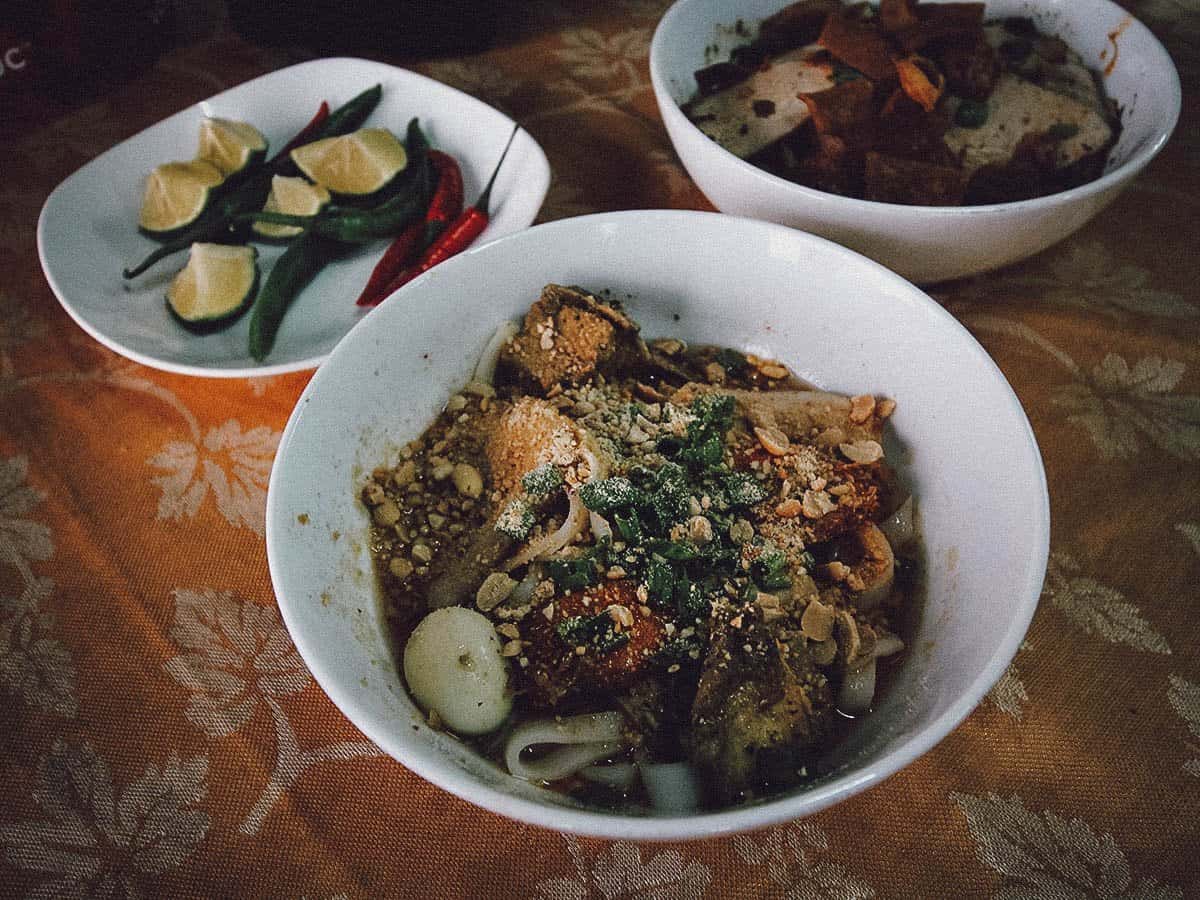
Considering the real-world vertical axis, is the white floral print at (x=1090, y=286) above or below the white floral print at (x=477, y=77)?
below

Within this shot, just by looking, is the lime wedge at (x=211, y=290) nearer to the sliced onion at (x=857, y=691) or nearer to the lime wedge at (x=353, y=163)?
the lime wedge at (x=353, y=163)

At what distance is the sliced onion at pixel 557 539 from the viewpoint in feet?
3.94

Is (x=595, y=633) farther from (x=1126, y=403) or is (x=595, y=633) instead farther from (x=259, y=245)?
(x=259, y=245)

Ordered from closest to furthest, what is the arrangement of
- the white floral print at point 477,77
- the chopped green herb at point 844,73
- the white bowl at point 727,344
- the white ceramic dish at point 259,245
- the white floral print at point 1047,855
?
the white bowl at point 727,344 < the white floral print at point 1047,855 < the white ceramic dish at point 259,245 < the chopped green herb at point 844,73 < the white floral print at point 477,77

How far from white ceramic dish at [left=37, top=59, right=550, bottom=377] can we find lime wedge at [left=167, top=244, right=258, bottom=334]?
28 millimetres

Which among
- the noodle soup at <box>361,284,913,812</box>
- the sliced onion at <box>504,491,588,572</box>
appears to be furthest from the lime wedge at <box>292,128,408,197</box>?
the sliced onion at <box>504,491,588,572</box>

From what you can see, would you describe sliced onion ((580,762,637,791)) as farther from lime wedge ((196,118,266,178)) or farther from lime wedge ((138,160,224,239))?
lime wedge ((196,118,266,178))

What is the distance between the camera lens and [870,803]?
3.72 feet

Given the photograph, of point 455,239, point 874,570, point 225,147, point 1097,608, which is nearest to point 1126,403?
point 1097,608

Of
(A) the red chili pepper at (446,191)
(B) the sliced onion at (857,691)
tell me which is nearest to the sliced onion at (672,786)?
(B) the sliced onion at (857,691)

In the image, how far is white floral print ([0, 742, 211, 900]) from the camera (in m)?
1.08

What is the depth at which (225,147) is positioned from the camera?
2.05 m

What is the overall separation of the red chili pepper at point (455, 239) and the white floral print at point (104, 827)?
111cm

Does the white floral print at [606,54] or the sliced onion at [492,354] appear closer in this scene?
the sliced onion at [492,354]
